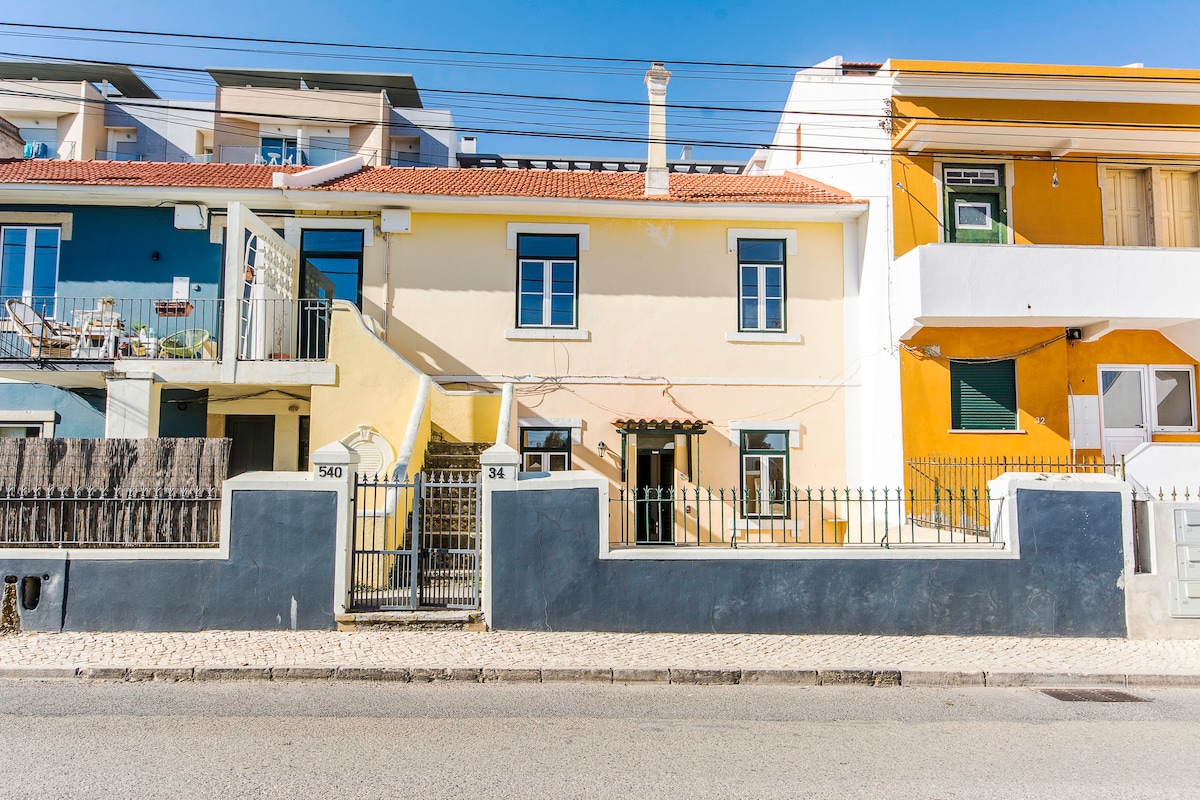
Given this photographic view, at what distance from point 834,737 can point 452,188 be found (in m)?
11.7

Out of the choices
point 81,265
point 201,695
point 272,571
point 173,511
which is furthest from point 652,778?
point 81,265

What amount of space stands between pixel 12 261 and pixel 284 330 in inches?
209

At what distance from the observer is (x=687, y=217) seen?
15.0 meters

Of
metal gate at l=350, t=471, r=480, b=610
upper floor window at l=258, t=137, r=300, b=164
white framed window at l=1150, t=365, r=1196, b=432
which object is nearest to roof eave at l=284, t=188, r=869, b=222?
white framed window at l=1150, t=365, r=1196, b=432

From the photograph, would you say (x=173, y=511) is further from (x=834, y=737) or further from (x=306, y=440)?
(x=834, y=737)

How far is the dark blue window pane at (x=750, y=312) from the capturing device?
49.9ft

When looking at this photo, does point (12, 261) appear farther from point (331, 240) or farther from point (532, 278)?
point (532, 278)

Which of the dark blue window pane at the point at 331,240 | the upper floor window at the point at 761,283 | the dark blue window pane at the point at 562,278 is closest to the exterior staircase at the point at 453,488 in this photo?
the dark blue window pane at the point at 562,278

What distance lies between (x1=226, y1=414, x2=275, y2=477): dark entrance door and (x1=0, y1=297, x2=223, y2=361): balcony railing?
5.51 ft

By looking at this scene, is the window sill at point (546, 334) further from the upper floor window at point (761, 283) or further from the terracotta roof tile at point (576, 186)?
the upper floor window at point (761, 283)

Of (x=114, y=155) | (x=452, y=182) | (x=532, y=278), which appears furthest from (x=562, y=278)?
(x=114, y=155)

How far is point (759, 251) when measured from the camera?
15250 mm

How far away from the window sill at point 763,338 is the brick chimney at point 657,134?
2995mm

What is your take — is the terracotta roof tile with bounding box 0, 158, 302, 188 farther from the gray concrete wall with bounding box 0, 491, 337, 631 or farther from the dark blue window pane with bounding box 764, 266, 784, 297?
the dark blue window pane with bounding box 764, 266, 784, 297
